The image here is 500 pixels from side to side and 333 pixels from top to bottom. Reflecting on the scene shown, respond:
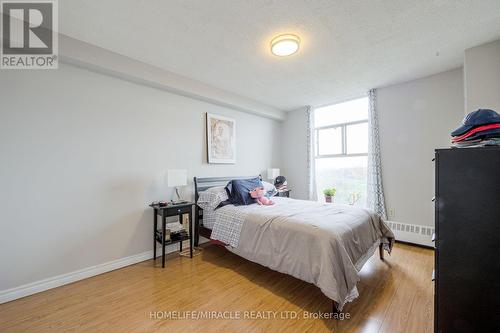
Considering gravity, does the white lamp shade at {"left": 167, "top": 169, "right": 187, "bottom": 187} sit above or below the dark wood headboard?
above

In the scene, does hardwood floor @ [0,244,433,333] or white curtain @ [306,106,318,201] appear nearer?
hardwood floor @ [0,244,433,333]

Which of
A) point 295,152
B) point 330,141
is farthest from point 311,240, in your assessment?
point 295,152

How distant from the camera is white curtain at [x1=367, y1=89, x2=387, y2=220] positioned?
369cm

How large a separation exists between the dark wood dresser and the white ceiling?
1.60 m

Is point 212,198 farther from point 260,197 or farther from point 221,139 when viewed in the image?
point 221,139

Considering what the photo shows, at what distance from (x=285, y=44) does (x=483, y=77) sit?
2.47 meters

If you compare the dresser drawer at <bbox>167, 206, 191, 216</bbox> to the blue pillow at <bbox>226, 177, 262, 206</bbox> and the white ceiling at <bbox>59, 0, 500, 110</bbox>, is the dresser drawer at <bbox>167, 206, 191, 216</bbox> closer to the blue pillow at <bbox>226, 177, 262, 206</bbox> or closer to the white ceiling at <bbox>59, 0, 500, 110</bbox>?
the blue pillow at <bbox>226, 177, 262, 206</bbox>

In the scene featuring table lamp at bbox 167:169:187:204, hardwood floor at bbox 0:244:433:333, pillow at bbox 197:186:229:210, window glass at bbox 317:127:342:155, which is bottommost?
hardwood floor at bbox 0:244:433:333

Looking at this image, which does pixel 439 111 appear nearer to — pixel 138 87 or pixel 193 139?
pixel 193 139

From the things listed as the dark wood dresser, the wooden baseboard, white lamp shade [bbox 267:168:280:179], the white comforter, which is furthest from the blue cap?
the wooden baseboard

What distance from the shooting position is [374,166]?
3770mm

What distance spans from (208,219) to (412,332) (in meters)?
2.57

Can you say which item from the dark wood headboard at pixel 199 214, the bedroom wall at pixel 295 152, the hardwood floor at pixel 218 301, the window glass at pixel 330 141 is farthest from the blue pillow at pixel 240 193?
the window glass at pixel 330 141

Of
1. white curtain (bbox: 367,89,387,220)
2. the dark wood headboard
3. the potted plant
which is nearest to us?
the dark wood headboard
